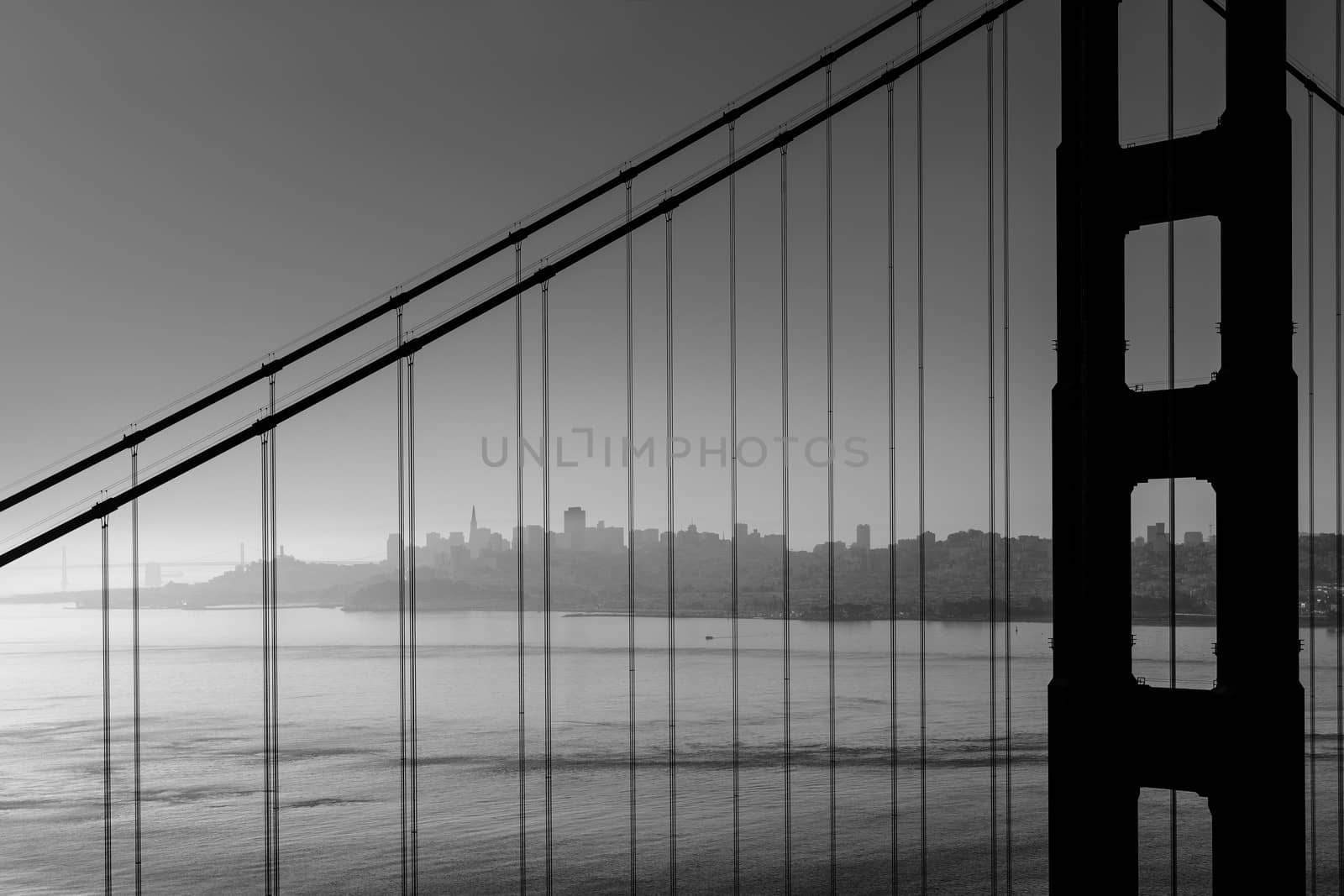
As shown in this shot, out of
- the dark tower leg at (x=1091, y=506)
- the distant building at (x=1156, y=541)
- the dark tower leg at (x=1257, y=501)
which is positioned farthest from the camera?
the distant building at (x=1156, y=541)

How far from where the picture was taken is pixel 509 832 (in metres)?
54.2

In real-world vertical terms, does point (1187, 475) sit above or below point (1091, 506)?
above

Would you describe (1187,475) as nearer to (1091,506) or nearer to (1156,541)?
(1091,506)

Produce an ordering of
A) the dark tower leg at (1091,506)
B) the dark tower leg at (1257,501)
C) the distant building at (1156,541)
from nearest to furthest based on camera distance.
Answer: the dark tower leg at (1257,501) < the dark tower leg at (1091,506) < the distant building at (1156,541)

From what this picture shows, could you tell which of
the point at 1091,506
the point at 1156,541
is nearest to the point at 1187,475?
the point at 1091,506

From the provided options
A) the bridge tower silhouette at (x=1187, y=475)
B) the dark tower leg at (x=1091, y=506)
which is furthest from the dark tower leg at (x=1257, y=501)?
the dark tower leg at (x=1091, y=506)

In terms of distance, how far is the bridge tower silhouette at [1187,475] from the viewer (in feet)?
32.3

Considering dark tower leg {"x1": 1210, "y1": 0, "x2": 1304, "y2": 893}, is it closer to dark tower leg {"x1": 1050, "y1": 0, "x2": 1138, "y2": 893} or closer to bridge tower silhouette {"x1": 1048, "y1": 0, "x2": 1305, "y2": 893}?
bridge tower silhouette {"x1": 1048, "y1": 0, "x2": 1305, "y2": 893}

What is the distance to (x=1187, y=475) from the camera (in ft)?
33.3

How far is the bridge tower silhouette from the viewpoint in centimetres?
984

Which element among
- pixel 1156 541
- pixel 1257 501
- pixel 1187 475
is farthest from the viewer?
pixel 1156 541

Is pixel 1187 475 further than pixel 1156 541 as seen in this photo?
No

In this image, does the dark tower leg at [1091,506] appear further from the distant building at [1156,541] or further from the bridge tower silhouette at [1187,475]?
the distant building at [1156,541]

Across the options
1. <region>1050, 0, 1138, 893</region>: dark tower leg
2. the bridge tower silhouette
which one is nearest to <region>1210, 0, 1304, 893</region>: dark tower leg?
the bridge tower silhouette
